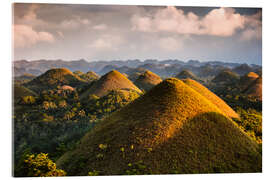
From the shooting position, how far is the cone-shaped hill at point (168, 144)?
7906 millimetres

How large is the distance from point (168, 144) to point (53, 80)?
4371 centimetres

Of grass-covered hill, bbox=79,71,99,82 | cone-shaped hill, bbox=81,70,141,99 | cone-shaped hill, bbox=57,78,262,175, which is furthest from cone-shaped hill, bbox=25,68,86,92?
cone-shaped hill, bbox=57,78,262,175

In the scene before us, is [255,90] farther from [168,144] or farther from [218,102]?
[168,144]

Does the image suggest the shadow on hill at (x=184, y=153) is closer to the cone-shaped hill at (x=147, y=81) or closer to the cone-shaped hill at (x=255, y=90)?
the cone-shaped hill at (x=255, y=90)

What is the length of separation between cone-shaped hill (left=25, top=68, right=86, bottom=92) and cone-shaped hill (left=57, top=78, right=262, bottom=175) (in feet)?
124

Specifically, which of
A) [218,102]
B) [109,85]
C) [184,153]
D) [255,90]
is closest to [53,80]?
[109,85]

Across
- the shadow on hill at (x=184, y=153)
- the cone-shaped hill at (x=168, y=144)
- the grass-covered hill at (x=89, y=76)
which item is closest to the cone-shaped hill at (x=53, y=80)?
the grass-covered hill at (x=89, y=76)

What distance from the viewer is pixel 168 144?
27.9 ft

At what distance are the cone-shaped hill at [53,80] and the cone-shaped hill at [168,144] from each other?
37818mm

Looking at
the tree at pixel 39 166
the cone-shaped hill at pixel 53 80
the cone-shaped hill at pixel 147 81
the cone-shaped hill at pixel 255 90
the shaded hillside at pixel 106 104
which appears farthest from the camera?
the cone-shaped hill at pixel 147 81

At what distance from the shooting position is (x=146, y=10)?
10.8 metres

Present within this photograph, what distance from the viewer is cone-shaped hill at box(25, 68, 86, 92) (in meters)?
44.3

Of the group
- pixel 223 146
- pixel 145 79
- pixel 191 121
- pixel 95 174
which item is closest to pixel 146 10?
pixel 191 121
